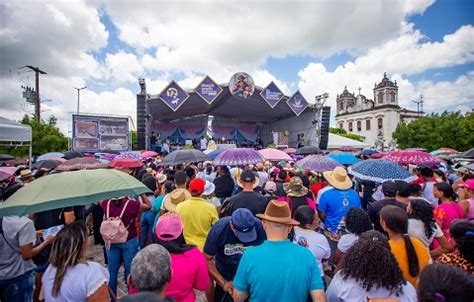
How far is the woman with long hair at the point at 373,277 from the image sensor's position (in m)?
1.69

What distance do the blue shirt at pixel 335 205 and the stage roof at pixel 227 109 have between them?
53.1 ft

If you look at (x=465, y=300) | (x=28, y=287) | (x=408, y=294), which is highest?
(x=465, y=300)

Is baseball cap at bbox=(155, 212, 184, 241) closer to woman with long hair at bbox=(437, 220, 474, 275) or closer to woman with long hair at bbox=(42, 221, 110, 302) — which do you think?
woman with long hair at bbox=(42, 221, 110, 302)

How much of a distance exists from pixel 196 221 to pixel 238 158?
2628mm

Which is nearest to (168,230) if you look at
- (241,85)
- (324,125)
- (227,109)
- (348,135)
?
(241,85)

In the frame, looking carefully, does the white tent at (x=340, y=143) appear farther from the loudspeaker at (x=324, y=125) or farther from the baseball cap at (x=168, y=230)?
the baseball cap at (x=168, y=230)

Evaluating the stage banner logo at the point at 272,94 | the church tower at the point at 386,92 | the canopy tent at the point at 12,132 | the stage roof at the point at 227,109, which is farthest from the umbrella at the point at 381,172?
the church tower at the point at 386,92

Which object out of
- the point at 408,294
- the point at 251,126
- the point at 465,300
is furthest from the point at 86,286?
the point at 251,126

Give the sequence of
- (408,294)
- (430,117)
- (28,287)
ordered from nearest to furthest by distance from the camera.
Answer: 1. (408,294)
2. (28,287)
3. (430,117)

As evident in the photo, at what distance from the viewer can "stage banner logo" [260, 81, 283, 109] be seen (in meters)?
19.7

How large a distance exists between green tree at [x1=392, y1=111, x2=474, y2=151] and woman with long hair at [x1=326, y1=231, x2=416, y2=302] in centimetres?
3180

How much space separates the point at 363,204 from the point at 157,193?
13.7 feet

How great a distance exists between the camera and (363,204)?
576 cm

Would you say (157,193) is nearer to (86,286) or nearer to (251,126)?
(86,286)
